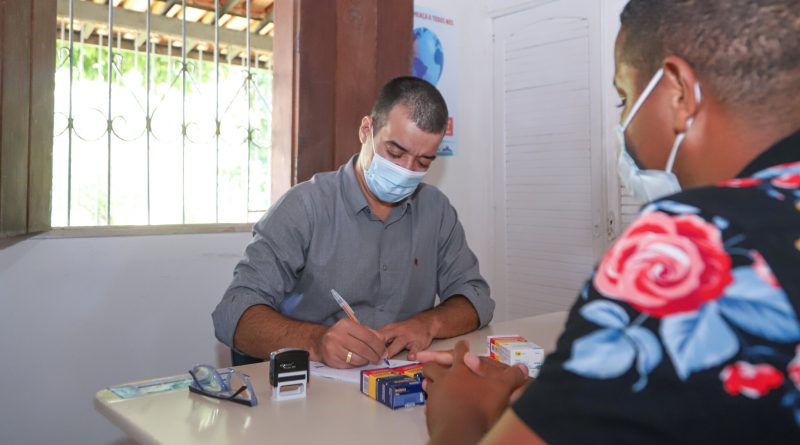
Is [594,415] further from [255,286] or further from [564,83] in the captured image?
[564,83]

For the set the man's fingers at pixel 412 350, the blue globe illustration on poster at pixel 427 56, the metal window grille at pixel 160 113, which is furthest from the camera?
the blue globe illustration on poster at pixel 427 56

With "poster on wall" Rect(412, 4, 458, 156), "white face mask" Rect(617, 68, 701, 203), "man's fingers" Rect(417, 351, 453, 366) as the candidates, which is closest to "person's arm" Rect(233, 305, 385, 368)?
"man's fingers" Rect(417, 351, 453, 366)

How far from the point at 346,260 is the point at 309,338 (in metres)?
0.45

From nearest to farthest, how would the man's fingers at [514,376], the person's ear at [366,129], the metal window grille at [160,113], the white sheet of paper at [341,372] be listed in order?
1. the man's fingers at [514,376]
2. the white sheet of paper at [341,372]
3. the person's ear at [366,129]
4. the metal window grille at [160,113]

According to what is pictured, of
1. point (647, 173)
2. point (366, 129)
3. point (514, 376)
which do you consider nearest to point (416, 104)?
point (366, 129)

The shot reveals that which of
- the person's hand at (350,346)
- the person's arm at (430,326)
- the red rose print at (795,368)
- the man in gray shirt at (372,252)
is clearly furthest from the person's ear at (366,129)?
the red rose print at (795,368)

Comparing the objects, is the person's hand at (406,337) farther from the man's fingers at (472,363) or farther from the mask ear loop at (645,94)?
the mask ear loop at (645,94)

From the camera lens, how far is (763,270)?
51 centimetres

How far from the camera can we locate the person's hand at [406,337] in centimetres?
180

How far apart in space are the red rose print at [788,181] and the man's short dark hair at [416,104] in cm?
160

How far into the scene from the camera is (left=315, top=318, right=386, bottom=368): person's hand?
1.63 meters

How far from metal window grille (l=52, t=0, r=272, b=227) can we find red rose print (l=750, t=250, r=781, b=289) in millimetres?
2607

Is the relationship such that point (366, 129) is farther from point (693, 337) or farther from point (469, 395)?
point (693, 337)

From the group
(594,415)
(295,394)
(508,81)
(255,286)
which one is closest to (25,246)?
(255,286)
